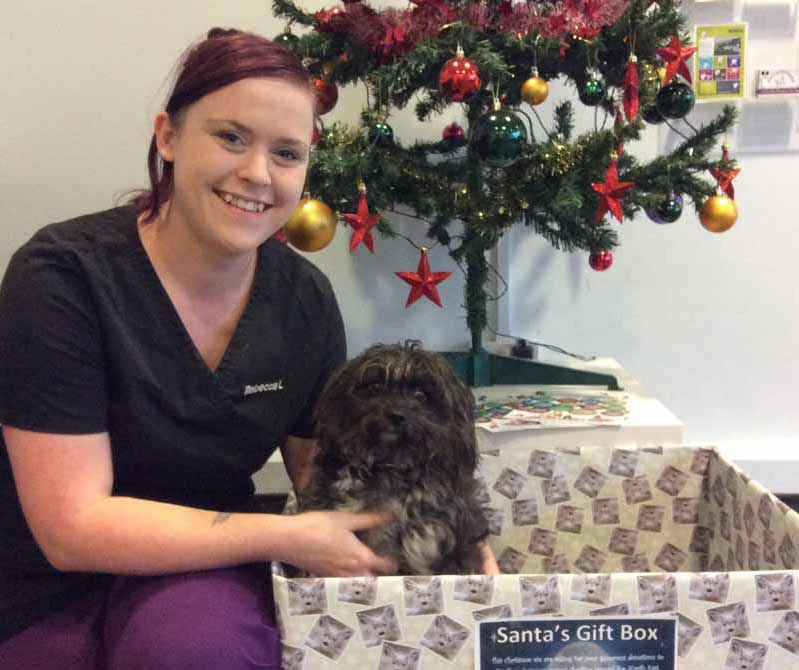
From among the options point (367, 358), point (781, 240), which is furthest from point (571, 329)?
point (367, 358)

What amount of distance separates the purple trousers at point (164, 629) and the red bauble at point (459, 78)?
0.86m

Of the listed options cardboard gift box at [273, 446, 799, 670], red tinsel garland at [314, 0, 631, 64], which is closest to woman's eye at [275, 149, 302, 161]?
red tinsel garland at [314, 0, 631, 64]

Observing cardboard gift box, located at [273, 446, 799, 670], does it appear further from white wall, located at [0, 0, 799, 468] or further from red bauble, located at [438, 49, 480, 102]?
white wall, located at [0, 0, 799, 468]

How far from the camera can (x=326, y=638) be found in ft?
3.29

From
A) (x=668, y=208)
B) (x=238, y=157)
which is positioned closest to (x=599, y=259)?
(x=668, y=208)

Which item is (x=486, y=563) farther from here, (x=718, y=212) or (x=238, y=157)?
(x=718, y=212)

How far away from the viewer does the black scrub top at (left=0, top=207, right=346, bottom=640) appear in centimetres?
106

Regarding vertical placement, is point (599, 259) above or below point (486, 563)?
above

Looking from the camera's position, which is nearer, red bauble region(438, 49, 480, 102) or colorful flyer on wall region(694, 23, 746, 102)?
red bauble region(438, 49, 480, 102)

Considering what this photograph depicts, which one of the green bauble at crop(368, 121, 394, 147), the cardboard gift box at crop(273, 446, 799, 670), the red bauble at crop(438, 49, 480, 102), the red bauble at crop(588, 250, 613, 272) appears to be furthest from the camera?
the red bauble at crop(588, 250, 613, 272)

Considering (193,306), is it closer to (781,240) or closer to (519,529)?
(519,529)

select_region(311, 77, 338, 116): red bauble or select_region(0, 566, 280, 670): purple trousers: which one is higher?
select_region(311, 77, 338, 116): red bauble

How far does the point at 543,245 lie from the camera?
229 centimetres

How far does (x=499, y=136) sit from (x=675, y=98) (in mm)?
455
